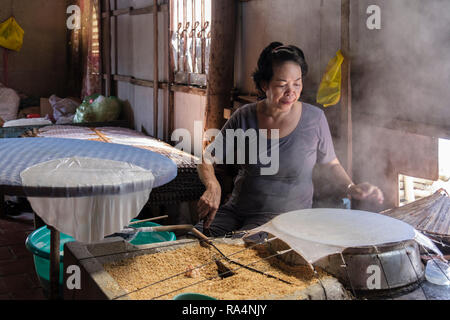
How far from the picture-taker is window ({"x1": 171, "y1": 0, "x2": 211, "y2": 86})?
6.28 metres

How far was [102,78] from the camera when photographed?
10.9m

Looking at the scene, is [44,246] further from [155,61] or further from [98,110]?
[98,110]

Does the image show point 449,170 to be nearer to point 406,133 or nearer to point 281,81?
point 406,133

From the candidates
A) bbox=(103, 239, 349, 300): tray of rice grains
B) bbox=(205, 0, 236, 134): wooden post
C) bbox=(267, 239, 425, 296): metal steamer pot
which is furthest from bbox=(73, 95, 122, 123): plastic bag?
bbox=(267, 239, 425, 296): metal steamer pot

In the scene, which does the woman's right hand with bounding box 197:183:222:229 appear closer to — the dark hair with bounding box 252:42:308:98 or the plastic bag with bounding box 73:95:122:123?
the dark hair with bounding box 252:42:308:98

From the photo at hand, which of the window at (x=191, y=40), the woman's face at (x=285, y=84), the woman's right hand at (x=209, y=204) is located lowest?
the woman's right hand at (x=209, y=204)

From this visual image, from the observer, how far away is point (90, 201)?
94.9 inches

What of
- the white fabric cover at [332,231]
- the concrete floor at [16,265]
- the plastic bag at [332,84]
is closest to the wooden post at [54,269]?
the white fabric cover at [332,231]

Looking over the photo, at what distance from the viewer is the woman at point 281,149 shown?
3.27 meters

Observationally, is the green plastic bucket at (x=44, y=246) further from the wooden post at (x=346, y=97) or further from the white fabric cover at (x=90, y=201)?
the wooden post at (x=346, y=97)

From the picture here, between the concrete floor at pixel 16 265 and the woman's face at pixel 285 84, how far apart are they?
7.89 feet

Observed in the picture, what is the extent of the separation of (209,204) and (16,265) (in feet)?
8.22

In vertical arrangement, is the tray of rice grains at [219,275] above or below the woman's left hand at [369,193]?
below
